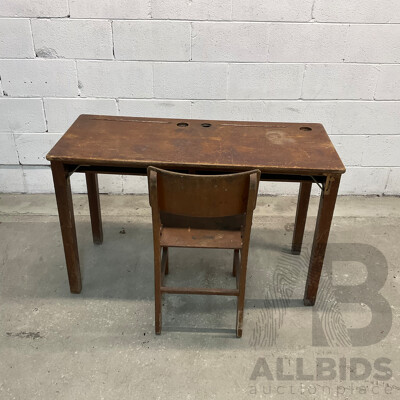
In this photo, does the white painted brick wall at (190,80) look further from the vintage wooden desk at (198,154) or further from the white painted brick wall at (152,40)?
the vintage wooden desk at (198,154)

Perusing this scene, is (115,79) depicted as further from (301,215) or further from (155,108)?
(301,215)

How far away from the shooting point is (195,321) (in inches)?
78.4

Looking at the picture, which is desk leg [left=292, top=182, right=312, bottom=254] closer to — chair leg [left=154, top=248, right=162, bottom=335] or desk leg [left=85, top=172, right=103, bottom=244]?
chair leg [left=154, top=248, right=162, bottom=335]

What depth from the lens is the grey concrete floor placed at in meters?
1.70

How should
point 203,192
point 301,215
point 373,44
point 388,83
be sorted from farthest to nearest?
point 388,83
point 373,44
point 301,215
point 203,192

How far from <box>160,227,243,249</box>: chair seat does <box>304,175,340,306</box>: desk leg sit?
370 millimetres

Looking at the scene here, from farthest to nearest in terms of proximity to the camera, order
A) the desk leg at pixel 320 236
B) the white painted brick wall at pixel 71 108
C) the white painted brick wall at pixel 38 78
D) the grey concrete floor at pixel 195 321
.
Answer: the white painted brick wall at pixel 71 108
the white painted brick wall at pixel 38 78
the desk leg at pixel 320 236
the grey concrete floor at pixel 195 321

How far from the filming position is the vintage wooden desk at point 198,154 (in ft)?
5.85

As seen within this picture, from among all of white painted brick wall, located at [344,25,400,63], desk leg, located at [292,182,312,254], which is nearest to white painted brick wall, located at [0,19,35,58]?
desk leg, located at [292,182,312,254]

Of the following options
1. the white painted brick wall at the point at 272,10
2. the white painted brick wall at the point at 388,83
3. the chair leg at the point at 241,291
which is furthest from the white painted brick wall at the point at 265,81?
the chair leg at the point at 241,291

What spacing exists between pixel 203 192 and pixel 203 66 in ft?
4.48

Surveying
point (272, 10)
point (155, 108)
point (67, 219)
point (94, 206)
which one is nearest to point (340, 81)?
point (272, 10)

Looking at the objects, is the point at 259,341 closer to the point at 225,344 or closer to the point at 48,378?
the point at 225,344

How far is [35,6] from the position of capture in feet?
8.30
